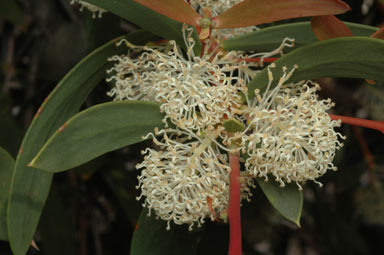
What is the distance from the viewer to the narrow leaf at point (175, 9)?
0.69 metres

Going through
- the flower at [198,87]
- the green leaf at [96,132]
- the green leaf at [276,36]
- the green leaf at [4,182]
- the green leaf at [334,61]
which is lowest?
the green leaf at [4,182]

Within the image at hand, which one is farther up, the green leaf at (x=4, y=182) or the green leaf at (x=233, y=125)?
the green leaf at (x=233, y=125)

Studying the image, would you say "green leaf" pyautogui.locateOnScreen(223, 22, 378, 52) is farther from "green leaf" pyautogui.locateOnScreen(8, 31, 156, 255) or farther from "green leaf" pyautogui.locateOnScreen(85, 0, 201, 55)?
"green leaf" pyautogui.locateOnScreen(8, 31, 156, 255)

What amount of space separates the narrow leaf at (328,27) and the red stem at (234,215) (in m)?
0.24

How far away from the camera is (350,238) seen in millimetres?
1795

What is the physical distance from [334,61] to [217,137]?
0.21m

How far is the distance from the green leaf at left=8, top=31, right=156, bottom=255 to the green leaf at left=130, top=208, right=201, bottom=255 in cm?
17

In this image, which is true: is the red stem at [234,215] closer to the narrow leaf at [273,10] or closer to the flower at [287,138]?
the flower at [287,138]

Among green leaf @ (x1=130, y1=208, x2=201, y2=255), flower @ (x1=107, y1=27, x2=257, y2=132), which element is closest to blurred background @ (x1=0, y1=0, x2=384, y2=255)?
green leaf @ (x1=130, y1=208, x2=201, y2=255)

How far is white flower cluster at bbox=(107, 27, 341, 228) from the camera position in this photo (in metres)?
0.71

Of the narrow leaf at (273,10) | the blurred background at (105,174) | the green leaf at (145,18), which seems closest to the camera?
the narrow leaf at (273,10)

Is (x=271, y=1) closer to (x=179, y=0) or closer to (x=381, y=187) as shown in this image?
(x=179, y=0)

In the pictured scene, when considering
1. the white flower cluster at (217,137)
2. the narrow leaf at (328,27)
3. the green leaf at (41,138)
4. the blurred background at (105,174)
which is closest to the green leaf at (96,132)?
the white flower cluster at (217,137)

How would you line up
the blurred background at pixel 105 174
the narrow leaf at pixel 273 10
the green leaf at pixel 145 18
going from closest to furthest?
the narrow leaf at pixel 273 10 < the green leaf at pixel 145 18 < the blurred background at pixel 105 174
